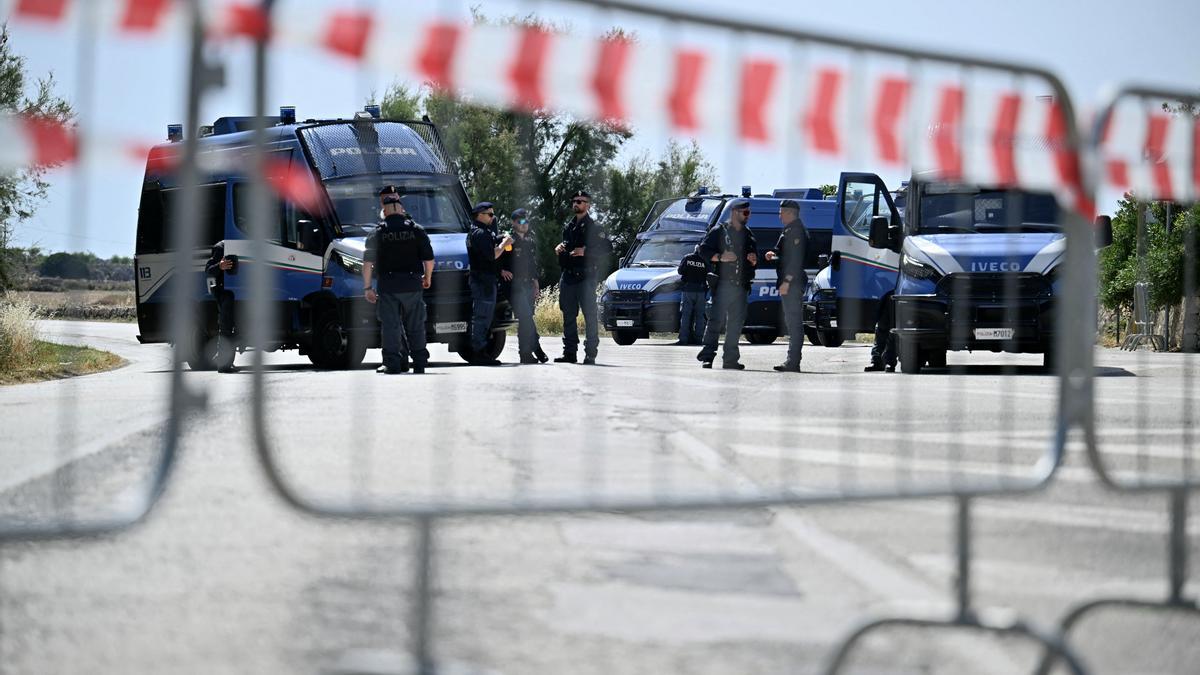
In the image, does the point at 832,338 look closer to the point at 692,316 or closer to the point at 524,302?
the point at 692,316

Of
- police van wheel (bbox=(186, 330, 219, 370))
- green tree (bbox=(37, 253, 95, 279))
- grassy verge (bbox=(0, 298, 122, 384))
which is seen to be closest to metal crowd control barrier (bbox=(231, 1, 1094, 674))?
police van wheel (bbox=(186, 330, 219, 370))

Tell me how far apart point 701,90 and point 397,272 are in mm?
13581

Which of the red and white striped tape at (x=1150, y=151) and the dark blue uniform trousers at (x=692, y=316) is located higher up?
the red and white striped tape at (x=1150, y=151)

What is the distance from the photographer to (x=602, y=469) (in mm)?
4629

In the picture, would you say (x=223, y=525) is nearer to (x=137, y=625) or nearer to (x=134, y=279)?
(x=134, y=279)

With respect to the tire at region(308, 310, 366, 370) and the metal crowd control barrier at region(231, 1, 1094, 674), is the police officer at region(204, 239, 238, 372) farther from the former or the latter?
the tire at region(308, 310, 366, 370)

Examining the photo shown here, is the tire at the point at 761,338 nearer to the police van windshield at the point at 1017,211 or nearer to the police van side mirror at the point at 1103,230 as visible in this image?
the police van windshield at the point at 1017,211

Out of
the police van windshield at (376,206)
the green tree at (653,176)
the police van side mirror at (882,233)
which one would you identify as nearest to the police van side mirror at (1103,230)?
the green tree at (653,176)

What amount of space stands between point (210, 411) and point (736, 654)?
1.64 meters

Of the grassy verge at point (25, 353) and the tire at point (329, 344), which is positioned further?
the tire at point (329, 344)

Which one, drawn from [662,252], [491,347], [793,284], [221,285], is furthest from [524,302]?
[221,285]

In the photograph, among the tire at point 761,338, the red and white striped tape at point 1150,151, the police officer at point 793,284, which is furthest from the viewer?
the tire at point 761,338

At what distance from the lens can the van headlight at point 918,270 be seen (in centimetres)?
1739

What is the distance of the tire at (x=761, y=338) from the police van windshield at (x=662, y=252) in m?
2.51
